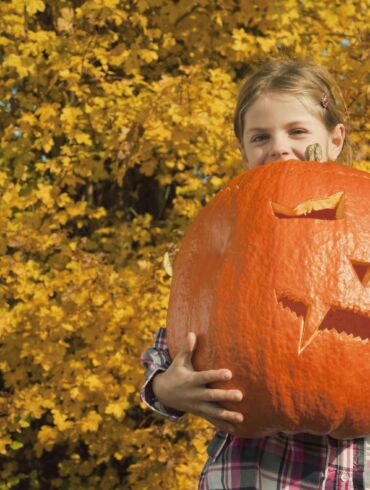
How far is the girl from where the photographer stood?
1.30 m

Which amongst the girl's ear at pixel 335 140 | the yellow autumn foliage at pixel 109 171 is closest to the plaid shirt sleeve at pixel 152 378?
the girl's ear at pixel 335 140

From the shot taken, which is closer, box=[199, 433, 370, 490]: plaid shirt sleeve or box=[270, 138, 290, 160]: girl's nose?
box=[199, 433, 370, 490]: plaid shirt sleeve

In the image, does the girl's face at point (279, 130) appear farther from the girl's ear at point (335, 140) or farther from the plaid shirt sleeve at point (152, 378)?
the plaid shirt sleeve at point (152, 378)

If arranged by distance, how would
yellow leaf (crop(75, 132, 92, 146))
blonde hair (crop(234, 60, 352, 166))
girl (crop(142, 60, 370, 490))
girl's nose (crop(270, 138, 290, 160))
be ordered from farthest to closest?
1. yellow leaf (crop(75, 132, 92, 146))
2. blonde hair (crop(234, 60, 352, 166))
3. girl's nose (crop(270, 138, 290, 160))
4. girl (crop(142, 60, 370, 490))

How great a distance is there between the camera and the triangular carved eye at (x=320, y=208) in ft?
4.13

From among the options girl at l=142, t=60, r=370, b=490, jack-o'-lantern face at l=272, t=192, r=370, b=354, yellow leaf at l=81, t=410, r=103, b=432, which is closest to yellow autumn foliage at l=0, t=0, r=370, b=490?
yellow leaf at l=81, t=410, r=103, b=432

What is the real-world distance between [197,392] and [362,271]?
0.39 metres

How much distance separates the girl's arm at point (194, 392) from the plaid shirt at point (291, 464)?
0.59 ft

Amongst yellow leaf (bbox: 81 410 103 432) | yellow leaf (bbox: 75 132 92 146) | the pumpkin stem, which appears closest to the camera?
the pumpkin stem

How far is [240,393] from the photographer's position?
1.20m

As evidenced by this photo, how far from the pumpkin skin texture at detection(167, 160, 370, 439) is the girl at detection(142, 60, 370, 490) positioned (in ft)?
0.18

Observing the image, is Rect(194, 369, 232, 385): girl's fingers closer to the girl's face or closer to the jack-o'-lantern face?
the jack-o'-lantern face

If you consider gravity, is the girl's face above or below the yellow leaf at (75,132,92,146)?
below

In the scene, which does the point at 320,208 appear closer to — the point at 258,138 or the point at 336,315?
the point at 336,315
